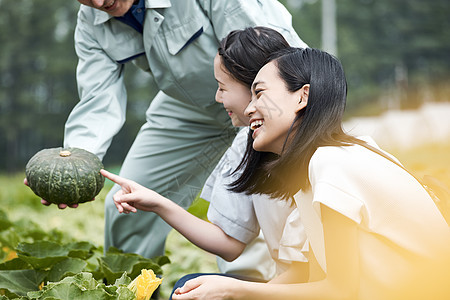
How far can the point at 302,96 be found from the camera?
227 centimetres

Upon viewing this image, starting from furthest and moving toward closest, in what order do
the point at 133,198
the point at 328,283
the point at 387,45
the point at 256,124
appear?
the point at 387,45
the point at 133,198
the point at 256,124
the point at 328,283

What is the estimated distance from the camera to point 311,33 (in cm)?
3628

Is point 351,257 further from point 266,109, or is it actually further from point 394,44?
point 394,44

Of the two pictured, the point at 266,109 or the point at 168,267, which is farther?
the point at 168,267

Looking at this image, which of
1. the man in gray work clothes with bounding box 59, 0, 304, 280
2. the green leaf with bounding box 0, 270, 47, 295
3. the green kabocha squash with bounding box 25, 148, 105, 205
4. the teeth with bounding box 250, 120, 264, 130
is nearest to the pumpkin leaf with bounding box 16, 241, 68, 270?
the green leaf with bounding box 0, 270, 47, 295

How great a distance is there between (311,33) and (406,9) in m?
8.31

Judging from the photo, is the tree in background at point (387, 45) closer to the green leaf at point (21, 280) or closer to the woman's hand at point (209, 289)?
the green leaf at point (21, 280)

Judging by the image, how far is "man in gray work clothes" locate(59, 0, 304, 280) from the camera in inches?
127

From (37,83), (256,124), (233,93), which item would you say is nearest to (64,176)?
(233,93)

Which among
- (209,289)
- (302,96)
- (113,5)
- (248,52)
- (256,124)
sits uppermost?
(113,5)

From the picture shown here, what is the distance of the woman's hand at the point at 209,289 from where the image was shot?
2078mm

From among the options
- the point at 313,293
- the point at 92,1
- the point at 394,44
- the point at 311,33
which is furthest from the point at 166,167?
the point at 394,44

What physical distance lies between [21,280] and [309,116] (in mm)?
1572

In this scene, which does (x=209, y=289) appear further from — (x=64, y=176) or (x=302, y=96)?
(x=64, y=176)
